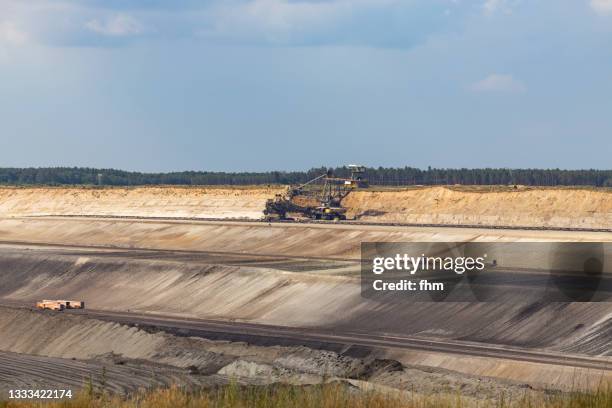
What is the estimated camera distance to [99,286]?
88688mm

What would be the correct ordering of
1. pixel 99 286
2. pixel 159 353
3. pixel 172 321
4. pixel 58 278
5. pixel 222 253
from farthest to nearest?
pixel 222 253 → pixel 58 278 → pixel 99 286 → pixel 172 321 → pixel 159 353

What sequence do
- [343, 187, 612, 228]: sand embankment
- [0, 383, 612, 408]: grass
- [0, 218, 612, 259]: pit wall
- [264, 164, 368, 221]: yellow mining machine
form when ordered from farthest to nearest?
[264, 164, 368, 221]: yellow mining machine < [343, 187, 612, 228]: sand embankment < [0, 218, 612, 259]: pit wall < [0, 383, 612, 408]: grass

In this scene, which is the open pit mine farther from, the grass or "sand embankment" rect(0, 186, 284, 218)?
"sand embankment" rect(0, 186, 284, 218)

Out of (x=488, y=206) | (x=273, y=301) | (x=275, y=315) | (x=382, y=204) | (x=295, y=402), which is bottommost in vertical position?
(x=275, y=315)

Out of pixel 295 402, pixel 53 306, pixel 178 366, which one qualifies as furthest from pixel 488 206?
pixel 295 402

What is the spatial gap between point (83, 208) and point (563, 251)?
116427mm

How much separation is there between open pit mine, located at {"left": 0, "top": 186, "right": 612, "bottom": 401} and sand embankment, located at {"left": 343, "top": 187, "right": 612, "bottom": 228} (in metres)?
0.29

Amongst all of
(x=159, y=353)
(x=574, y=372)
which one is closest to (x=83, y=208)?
(x=159, y=353)

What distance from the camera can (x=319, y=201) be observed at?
141 meters

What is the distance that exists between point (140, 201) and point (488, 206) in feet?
215

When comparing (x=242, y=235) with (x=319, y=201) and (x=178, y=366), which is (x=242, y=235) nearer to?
(x=319, y=201)

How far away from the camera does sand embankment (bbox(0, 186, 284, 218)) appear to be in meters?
162

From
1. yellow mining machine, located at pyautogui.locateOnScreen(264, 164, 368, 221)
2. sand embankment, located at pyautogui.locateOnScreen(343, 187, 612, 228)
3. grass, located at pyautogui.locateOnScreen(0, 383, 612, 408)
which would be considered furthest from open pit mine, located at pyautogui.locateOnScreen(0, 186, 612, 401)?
yellow mining machine, located at pyautogui.locateOnScreen(264, 164, 368, 221)

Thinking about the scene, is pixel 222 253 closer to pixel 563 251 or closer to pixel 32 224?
pixel 563 251
